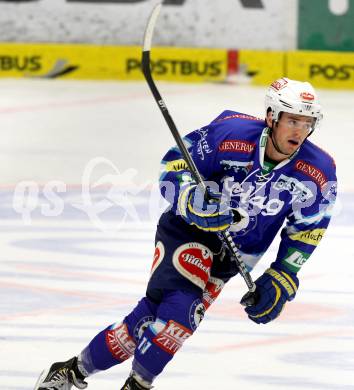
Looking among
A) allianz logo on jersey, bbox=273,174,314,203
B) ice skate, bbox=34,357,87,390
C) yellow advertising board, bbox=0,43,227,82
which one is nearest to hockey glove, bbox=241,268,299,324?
allianz logo on jersey, bbox=273,174,314,203

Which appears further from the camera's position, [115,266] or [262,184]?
[115,266]

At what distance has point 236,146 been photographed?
456 cm

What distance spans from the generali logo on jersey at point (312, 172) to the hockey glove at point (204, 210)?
33cm

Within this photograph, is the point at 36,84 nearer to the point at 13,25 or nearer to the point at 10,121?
the point at 13,25

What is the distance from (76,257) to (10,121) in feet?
13.7

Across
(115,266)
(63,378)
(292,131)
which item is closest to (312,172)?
(292,131)

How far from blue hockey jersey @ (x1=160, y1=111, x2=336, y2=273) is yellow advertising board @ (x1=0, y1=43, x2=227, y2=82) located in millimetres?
8428

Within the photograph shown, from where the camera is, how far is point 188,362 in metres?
5.14

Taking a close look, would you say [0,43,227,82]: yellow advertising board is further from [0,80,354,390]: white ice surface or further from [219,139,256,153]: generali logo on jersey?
[219,139,256,153]: generali logo on jersey

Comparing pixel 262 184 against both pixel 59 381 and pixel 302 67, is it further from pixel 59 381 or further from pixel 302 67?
pixel 302 67

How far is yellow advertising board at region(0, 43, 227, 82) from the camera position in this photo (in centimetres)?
1299

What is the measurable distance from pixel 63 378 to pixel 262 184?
101cm

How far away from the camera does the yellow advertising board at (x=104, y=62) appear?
13.0m

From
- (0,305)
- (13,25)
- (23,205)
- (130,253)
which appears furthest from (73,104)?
(0,305)
